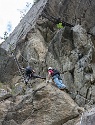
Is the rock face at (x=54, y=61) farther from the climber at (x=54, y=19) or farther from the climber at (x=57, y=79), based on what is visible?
the climber at (x=57, y=79)

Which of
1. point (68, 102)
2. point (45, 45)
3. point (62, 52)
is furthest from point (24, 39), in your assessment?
point (68, 102)

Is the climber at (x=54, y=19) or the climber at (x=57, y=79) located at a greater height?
the climber at (x=54, y=19)

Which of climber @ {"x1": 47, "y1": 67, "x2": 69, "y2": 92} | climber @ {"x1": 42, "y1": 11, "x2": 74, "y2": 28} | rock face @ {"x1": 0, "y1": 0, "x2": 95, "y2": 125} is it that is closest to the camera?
rock face @ {"x1": 0, "y1": 0, "x2": 95, "y2": 125}

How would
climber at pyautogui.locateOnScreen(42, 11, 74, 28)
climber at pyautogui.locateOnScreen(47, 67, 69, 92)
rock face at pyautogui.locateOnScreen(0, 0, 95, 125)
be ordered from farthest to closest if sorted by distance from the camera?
climber at pyautogui.locateOnScreen(42, 11, 74, 28)
climber at pyautogui.locateOnScreen(47, 67, 69, 92)
rock face at pyautogui.locateOnScreen(0, 0, 95, 125)

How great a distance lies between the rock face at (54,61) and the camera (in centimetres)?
1778

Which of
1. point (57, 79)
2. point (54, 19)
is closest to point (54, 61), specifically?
point (57, 79)

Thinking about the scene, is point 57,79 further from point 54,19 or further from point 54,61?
point 54,19

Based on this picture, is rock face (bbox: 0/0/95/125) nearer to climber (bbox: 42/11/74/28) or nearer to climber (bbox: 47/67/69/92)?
climber (bbox: 42/11/74/28)

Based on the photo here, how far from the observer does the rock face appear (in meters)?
17.8

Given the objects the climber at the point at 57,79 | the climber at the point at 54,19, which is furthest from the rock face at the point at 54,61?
the climber at the point at 57,79

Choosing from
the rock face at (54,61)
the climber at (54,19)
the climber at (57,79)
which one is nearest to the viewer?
the rock face at (54,61)

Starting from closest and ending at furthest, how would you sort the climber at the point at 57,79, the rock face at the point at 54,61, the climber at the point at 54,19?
the rock face at the point at 54,61, the climber at the point at 57,79, the climber at the point at 54,19

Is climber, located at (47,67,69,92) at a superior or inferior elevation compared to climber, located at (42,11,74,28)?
inferior

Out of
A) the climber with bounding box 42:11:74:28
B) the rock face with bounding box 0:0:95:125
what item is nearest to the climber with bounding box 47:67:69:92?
the rock face with bounding box 0:0:95:125
